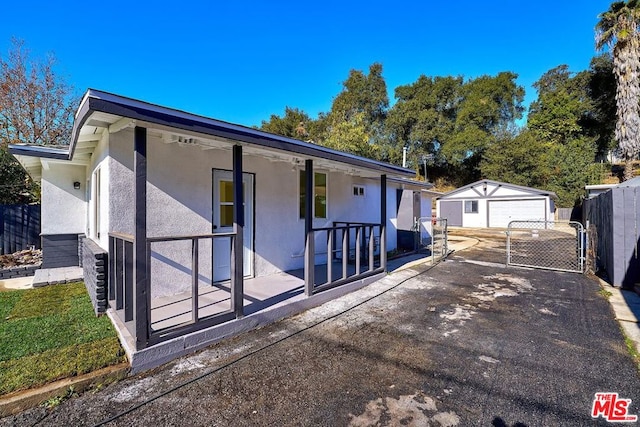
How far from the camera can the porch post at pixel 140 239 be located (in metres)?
2.83

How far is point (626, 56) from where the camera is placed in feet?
52.3

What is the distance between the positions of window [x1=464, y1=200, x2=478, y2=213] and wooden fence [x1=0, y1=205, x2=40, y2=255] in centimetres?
2468

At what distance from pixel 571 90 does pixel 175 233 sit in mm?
42760

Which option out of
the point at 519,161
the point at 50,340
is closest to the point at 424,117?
the point at 519,161

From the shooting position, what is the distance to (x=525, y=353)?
3.33m

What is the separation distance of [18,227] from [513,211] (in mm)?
26137

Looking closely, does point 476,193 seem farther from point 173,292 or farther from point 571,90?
point 173,292

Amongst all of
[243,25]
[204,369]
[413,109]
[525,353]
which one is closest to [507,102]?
[413,109]

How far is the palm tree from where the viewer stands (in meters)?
15.5

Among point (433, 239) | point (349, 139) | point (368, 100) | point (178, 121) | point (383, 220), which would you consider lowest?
point (433, 239)

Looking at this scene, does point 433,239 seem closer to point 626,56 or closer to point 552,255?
point 552,255

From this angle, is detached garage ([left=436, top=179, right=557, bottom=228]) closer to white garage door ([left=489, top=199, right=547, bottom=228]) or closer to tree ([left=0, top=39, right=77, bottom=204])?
white garage door ([left=489, top=199, right=547, bottom=228])

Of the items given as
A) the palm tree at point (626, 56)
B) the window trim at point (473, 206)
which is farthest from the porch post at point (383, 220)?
the window trim at point (473, 206)

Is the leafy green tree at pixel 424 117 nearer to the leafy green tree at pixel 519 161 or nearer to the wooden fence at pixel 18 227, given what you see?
the leafy green tree at pixel 519 161
